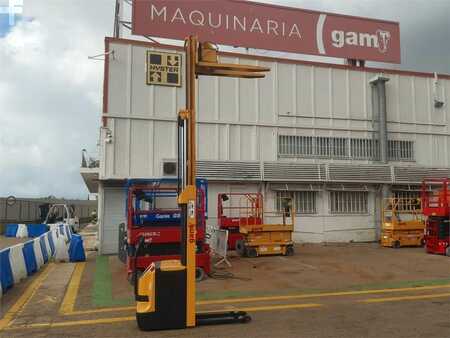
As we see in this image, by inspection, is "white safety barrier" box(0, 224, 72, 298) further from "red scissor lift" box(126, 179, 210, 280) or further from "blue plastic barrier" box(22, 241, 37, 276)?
"red scissor lift" box(126, 179, 210, 280)

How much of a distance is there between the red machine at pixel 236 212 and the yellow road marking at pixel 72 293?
222 inches

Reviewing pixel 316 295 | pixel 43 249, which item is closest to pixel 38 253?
pixel 43 249

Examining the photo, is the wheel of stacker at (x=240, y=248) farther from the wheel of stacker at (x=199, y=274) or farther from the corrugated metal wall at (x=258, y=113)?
the wheel of stacker at (x=199, y=274)

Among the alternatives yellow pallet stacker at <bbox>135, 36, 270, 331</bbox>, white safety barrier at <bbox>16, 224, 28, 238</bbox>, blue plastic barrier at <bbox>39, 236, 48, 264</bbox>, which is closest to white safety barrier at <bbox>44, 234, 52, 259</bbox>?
blue plastic barrier at <bbox>39, 236, 48, 264</bbox>

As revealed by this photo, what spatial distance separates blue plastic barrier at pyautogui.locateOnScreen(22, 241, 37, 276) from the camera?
38.0ft

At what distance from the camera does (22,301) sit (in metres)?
8.62

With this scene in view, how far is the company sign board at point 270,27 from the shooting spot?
18.9 meters

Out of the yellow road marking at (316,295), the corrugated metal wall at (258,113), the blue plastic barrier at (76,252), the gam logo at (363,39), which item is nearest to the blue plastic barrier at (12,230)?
the corrugated metal wall at (258,113)

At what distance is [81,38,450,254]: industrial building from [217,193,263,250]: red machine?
46 centimetres

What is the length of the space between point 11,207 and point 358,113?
27.5m

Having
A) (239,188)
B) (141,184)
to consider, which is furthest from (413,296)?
(239,188)

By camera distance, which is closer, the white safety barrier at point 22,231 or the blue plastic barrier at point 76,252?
the blue plastic barrier at point 76,252

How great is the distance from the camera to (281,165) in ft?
61.8

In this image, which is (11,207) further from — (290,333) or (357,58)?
(290,333)
